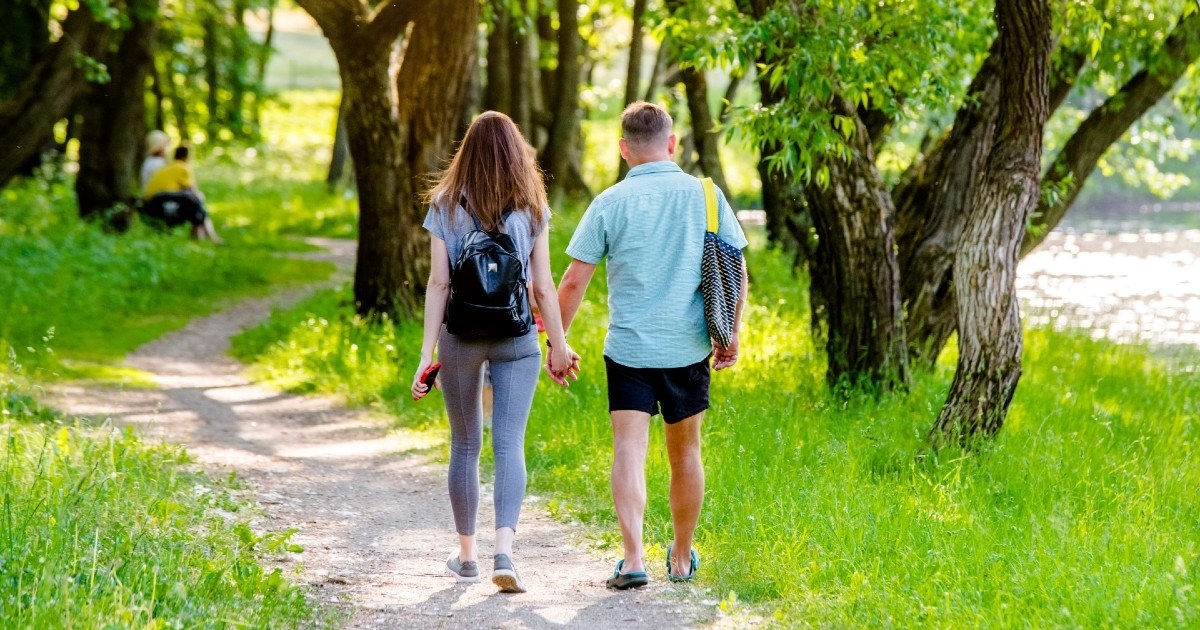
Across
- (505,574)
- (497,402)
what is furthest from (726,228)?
(505,574)

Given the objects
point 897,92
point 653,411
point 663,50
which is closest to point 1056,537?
point 653,411

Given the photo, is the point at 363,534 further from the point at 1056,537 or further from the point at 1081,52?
the point at 1081,52

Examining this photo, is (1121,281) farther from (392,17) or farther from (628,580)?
(628,580)

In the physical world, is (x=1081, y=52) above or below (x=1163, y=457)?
above

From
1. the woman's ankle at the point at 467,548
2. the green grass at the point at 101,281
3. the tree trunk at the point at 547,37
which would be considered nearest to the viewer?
the woman's ankle at the point at 467,548

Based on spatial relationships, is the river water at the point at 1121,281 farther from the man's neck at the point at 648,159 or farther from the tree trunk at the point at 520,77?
the man's neck at the point at 648,159

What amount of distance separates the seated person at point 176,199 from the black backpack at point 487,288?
48.7ft

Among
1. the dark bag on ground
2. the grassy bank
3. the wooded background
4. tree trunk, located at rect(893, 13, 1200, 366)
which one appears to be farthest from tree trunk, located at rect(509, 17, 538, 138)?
tree trunk, located at rect(893, 13, 1200, 366)

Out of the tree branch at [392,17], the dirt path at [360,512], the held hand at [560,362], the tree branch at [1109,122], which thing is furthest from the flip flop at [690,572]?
the tree branch at [392,17]

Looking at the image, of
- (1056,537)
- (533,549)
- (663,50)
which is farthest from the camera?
(663,50)

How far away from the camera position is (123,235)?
18.2 metres

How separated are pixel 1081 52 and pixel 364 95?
20.1 feet

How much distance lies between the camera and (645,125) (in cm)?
509

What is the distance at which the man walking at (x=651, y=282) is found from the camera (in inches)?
201
